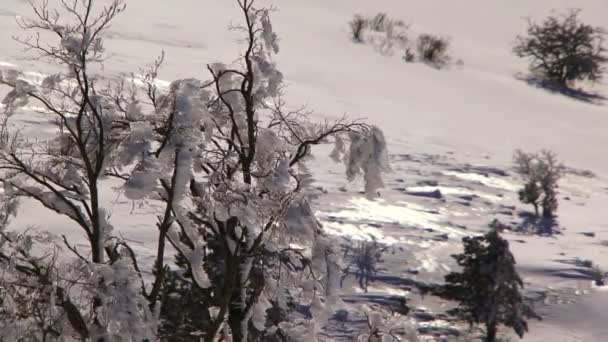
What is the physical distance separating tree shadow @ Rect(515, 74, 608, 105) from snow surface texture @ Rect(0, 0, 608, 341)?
0.81ft

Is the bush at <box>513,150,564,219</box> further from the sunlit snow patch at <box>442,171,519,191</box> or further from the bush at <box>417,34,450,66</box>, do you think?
the bush at <box>417,34,450,66</box>

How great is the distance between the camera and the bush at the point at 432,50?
15.5 meters

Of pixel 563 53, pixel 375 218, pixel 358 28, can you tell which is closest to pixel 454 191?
pixel 375 218

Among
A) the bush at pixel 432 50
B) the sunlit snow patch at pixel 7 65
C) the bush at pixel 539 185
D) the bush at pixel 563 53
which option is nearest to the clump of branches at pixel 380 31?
the bush at pixel 432 50

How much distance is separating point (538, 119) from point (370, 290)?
7.99 metres

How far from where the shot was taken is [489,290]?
19.3 ft

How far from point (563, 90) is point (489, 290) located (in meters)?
11.0

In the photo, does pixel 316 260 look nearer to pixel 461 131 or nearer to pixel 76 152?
pixel 76 152

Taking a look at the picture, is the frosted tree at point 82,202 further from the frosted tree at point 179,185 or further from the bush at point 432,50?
the bush at point 432,50

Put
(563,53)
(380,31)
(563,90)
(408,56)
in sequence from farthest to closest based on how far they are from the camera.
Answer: (380,31) → (563,53) → (563,90) → (408,56)

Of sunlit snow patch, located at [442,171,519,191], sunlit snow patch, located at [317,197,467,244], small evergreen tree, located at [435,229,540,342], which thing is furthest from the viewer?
sunlit snow patch, located at [442,171,519,191]

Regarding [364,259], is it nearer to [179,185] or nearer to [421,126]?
[179,185]

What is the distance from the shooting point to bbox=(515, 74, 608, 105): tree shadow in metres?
15.5

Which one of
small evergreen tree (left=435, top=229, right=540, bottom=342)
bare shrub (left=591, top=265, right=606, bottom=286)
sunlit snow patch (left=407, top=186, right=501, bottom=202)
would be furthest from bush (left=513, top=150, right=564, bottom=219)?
small evergreen tree (left=435, top=229, right=540, bottom=342)
